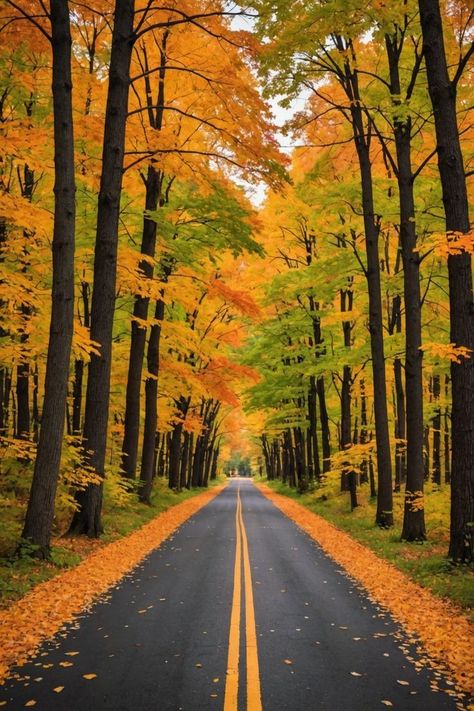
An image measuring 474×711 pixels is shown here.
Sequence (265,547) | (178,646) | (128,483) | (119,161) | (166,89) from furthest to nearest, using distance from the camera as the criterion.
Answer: (166,89) → (128,483) → (265,547) → (119,161) → (178,646)

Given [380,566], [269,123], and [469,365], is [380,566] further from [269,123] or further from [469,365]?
[269,123]

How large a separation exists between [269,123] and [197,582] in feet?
31.8

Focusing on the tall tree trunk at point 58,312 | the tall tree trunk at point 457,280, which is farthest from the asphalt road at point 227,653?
the tall tree trunk at point 457,280

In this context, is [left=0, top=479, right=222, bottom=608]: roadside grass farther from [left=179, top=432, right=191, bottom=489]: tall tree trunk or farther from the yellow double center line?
[left=179, top=432, right=191, bottom=489]: tall tree trunk

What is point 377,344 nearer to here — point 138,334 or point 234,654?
point 138,334

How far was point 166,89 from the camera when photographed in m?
17.3

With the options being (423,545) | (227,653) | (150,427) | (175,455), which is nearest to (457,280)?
(423,545)

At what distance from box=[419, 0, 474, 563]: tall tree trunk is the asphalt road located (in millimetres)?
2458

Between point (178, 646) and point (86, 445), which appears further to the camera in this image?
point (86, 445)

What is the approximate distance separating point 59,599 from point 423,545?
8.06 meters

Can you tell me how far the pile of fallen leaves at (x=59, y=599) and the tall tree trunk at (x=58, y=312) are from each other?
3.63 feet

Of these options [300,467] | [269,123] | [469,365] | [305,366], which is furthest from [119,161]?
[300,467]

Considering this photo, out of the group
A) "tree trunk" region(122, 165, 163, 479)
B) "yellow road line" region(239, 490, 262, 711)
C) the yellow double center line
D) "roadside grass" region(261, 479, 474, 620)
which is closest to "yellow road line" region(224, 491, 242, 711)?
the yellow double center line

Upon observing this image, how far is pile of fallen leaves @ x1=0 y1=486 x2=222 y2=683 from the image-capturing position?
5742 mm
